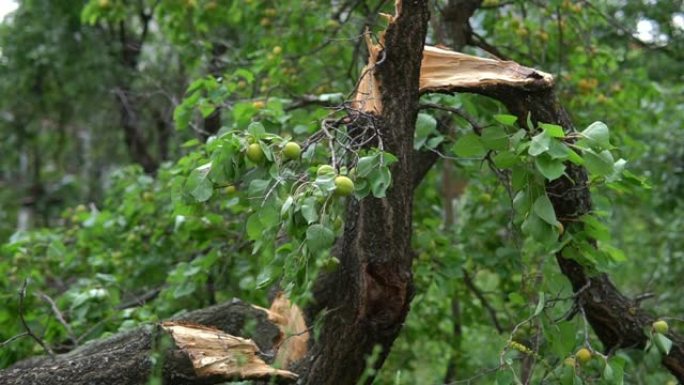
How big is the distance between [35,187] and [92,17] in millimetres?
5278

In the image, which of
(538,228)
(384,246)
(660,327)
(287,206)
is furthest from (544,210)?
(660,327)

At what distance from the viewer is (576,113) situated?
4387mm

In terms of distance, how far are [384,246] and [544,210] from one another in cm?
48

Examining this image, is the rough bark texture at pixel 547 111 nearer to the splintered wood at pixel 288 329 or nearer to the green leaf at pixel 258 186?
the green leaf at pixel 258 186

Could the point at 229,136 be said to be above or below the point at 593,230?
above

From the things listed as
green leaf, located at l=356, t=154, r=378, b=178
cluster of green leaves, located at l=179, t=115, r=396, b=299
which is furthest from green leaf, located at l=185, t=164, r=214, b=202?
green leaf, located at l=356, t=154, r=378, b=178

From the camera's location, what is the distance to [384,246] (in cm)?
254

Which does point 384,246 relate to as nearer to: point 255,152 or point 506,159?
point 506,159

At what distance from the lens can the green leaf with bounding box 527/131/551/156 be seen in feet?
7.04

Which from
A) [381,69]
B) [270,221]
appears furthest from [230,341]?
[381,69]

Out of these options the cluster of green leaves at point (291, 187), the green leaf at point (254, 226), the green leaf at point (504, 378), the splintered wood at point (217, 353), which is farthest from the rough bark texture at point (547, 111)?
the splintered wood at point (217, 353)

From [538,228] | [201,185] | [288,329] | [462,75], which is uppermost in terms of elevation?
[462,75]

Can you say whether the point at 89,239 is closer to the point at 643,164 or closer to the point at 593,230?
the point at 593,230

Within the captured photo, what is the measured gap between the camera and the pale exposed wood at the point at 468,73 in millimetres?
2732
